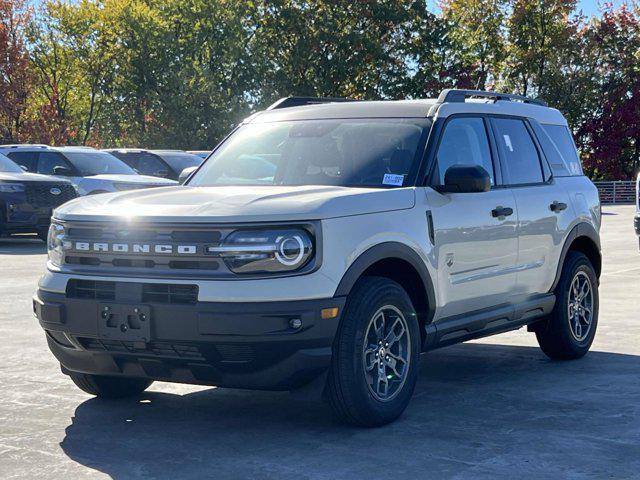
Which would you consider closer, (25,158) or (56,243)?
(56,243)

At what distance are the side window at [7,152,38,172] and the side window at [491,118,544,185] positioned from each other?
594 inches

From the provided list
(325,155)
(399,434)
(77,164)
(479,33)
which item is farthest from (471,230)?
(479,33)

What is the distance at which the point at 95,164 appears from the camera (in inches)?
851

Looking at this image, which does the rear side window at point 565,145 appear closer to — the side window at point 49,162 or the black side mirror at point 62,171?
the black side mirror at point 62,171

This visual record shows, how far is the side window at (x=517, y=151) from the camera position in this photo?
768 cm

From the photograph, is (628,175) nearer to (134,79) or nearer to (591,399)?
(134,79)

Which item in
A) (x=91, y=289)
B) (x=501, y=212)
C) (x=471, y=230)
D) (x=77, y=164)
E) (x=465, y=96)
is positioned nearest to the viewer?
(x=91, y=289)

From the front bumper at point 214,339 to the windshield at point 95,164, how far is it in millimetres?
15759

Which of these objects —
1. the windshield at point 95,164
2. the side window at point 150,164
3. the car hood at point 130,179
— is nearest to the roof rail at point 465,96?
the car hood at point 130,179

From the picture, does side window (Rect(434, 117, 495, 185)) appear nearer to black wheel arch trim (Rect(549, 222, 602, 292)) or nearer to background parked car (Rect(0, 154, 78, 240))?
black wheel arch trim (Rect(549, 222, 602, 292))

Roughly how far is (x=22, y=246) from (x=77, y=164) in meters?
2.46

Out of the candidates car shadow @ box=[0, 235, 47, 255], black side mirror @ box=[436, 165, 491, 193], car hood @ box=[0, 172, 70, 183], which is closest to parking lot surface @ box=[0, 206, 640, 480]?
black side mirror @ box=[436, 165, 491, 193]

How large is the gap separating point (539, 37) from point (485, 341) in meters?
44.0

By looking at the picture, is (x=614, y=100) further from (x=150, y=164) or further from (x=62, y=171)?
(x=62, y=171)
